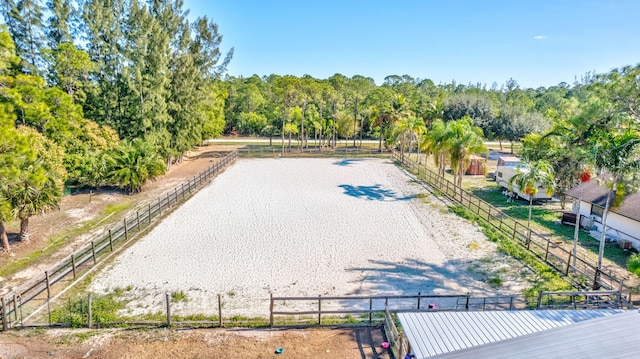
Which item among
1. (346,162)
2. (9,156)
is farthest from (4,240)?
(346,162)

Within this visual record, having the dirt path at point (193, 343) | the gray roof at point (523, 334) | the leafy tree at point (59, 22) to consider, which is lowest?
the dirt path at point (193, 343)

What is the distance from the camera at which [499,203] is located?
23.2 meters

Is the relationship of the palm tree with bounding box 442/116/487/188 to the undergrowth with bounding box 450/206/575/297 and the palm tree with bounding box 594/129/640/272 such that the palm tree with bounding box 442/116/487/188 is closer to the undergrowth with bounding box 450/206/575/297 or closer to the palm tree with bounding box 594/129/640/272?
the undergrowth with bounding box 450/206/575/297

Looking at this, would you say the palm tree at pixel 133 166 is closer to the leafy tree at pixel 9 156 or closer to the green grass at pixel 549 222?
the leafy tree at pixel 9 156

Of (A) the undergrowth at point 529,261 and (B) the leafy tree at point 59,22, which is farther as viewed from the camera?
(B) the leafy tree at point 59,22

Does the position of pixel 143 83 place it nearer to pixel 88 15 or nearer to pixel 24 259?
pixel 88 15

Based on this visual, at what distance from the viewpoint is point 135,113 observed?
28.8 meters

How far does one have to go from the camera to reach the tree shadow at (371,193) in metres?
24.0

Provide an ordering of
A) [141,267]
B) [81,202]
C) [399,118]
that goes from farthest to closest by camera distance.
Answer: [399,118], [81,202], [141,267]

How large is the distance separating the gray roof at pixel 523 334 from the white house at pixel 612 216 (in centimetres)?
1033

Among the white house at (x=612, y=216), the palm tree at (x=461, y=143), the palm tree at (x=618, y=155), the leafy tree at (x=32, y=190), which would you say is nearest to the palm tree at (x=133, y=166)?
the leafy tree at (x=32, y=190)

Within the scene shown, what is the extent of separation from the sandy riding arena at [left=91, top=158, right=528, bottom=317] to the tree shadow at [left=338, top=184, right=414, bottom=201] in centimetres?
13

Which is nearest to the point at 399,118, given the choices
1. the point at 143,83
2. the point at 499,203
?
the point at 499,203

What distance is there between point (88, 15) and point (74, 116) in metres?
7.64
